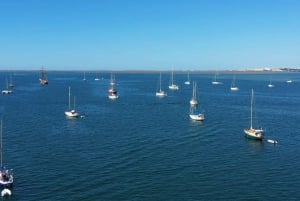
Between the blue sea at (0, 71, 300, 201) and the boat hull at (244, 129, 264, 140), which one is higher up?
the boat hull at (244, 129, 264, 140)

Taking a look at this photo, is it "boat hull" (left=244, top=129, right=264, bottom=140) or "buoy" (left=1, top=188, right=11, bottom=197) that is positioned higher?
"boat hull" (left=244, top=129, right=264, bottom=140)

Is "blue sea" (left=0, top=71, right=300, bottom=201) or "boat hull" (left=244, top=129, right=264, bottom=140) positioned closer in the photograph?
"blue sea" (left=0, top=71, right=300, bottom=201)

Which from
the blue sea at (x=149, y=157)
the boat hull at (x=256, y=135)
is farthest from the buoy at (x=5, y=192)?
the boat hull at (x=256, y=135)

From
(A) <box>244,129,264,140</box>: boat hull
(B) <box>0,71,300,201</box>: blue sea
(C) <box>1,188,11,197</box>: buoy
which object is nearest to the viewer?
(C) <box>1,188,11,197</box>: buoy

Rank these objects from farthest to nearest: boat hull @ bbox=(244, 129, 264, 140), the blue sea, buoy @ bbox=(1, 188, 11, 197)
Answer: boat hull @ bbox=(244, 129, 264, 140)
the blue sea
buoy @ bbox=(1, 188, 11, 197)

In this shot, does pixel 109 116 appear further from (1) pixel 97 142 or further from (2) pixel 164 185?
(2) pixel 164 185

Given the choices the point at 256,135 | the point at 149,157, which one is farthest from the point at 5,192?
the point at 256,135

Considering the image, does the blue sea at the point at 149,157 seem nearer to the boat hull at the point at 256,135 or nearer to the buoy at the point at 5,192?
the buoy at the point at 5,192

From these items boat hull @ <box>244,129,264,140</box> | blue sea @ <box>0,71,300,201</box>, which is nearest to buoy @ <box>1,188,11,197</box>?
blue sea @ <box>0,71,300,201</box>

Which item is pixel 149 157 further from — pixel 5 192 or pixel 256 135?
pixel 256 135

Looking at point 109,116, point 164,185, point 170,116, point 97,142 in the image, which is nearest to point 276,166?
point 164,185

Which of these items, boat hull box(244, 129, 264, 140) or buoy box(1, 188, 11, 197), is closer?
buoy box(1, 188, 11, 197)

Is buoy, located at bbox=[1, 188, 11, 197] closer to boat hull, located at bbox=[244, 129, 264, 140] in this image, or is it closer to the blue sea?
the blue sea

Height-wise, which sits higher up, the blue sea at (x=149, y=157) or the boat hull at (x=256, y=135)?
the boat hull at (x=256, y=135)
